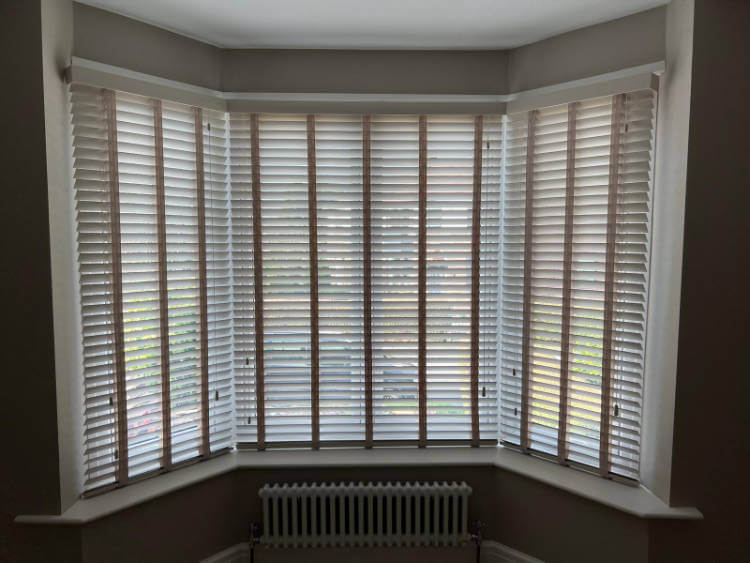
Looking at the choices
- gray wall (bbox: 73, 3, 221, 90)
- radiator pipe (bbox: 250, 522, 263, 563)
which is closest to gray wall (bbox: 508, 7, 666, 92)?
gray wall (bbox: 73, 3, 221, 90)

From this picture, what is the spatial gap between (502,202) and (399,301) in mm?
822

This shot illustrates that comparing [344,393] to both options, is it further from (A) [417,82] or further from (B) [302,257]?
(A) [417,82]

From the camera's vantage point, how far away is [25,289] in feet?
6.73

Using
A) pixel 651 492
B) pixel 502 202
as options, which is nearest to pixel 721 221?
pixel 502 202

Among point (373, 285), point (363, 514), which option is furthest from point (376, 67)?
point (363, 514)

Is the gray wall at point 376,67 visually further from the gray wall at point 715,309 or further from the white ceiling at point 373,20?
the gray wall at point 715,309

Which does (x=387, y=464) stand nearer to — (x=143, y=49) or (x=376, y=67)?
(x=376, y=67)

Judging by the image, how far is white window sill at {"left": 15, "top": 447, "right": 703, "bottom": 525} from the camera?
2158 mm

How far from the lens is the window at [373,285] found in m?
2.46

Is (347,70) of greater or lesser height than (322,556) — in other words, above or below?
above

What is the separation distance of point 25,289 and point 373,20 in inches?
78.3

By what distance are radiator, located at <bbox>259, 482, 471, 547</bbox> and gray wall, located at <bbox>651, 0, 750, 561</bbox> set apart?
98cm

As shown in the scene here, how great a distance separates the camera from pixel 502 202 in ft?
9.16

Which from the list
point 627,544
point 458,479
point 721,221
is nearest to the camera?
point 721,221
